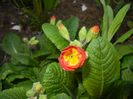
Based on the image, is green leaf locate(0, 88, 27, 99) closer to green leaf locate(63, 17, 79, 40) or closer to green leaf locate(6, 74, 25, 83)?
green leaf locate(6, 74, 25, 83)

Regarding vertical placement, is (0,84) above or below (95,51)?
below

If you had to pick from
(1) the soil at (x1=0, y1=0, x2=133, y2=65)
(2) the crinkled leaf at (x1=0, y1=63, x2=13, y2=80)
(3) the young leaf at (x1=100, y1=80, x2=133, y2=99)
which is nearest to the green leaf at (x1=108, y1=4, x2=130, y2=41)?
(3) the young leaf at (x1=100, y1=80, x2=133, y2=99)

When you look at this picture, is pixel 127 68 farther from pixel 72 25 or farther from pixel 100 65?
pixel 72 25

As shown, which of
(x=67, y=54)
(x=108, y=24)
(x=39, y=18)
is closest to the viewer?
(x=67, y=54)

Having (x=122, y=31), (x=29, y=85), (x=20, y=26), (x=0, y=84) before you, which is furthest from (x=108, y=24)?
(x=20, y=26)

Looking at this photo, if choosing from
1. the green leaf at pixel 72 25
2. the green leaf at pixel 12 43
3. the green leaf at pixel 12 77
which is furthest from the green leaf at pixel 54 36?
the green leaf at pixel 12 43

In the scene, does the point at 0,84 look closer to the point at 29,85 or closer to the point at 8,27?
the point at 29,85

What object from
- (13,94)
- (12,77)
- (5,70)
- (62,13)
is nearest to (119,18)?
(13,94)
